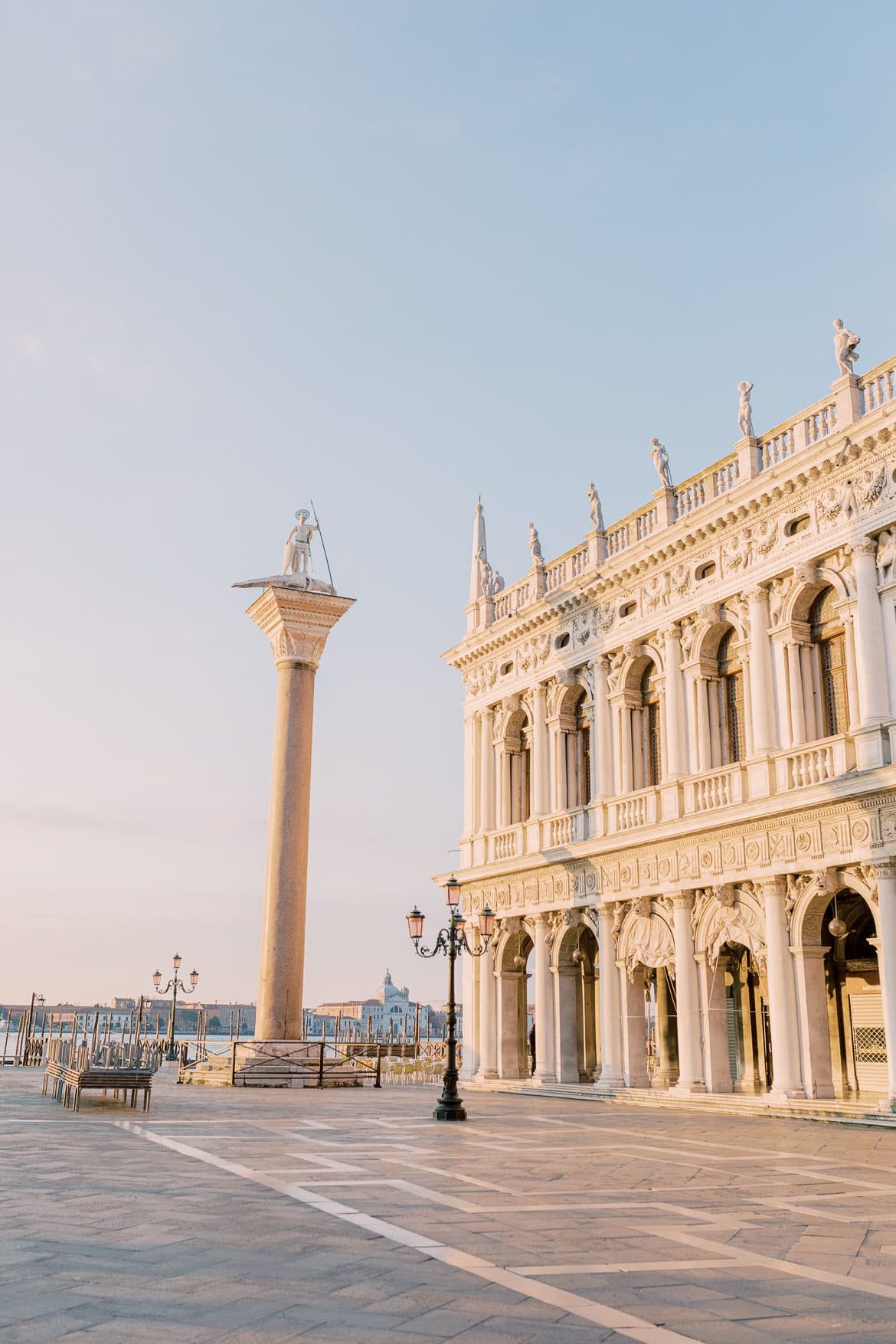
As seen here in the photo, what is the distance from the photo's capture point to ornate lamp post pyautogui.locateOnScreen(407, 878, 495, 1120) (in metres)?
18.3

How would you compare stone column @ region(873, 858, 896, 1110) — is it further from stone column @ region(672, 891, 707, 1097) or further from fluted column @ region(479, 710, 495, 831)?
fluted column @ region(479, 710, 495, 831)

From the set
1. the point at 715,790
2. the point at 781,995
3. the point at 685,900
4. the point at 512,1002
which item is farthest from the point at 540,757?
the point at 781,995

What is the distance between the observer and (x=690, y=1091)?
868 inches

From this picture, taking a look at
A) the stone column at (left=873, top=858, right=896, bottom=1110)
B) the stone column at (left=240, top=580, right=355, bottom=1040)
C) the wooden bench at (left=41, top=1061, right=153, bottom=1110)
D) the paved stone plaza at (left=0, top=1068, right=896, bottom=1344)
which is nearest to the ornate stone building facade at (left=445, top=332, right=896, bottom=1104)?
the stone column at (left=873, top=858, right=896, bottom=1110)

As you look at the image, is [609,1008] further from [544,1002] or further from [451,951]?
[451,951]

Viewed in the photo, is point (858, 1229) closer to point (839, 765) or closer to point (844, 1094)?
point (839, 765)

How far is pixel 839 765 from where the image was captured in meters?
19.6

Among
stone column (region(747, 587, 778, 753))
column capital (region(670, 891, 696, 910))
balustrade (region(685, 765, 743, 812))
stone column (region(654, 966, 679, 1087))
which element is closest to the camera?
stone column (region(747, 587, 778, 753))

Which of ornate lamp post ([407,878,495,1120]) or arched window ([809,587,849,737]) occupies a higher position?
arched window ([809,587,849,737])

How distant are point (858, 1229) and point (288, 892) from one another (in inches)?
805

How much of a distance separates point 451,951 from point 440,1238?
11666 millimetres

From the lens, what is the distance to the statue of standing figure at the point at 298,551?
31062 millimetres

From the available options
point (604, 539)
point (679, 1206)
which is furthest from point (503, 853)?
point (679, 1206)

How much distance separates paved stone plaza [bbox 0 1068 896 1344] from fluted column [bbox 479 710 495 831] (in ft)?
51.7
